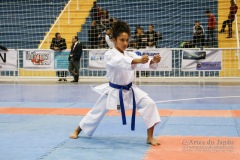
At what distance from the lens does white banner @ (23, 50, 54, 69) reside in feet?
55.6

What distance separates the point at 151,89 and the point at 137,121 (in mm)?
6071

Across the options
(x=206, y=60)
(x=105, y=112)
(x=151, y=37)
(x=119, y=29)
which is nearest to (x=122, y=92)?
(x=105, y=112)

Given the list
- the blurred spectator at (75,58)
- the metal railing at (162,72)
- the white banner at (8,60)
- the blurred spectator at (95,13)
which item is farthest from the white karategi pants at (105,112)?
the blurred spectator at (95,13)

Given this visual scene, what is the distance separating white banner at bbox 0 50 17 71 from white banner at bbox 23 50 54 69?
43 cm

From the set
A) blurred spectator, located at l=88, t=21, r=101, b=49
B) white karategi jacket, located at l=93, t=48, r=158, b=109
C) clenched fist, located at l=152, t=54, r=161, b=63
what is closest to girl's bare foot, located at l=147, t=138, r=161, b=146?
white karategi jacket, located at l=93, t=48, r=158, b=109

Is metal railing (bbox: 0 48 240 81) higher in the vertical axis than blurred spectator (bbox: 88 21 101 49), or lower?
lower

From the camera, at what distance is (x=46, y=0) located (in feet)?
73.0

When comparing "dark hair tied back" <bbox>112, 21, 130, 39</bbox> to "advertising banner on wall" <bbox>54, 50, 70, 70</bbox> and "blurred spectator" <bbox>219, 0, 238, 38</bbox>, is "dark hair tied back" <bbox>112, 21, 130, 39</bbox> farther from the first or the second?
"blurred spectator" <bbox>219, 0, 238, 38</bbox>

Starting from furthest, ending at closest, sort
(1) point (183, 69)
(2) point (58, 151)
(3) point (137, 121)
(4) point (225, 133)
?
(1) point (183, 69) → (3) point (137, 121) → (4) point (225, 133) → (2) point (58, 151)

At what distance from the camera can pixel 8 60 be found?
17141mm

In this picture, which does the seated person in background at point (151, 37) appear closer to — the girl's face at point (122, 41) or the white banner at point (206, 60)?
the white banner at point (206, 60)

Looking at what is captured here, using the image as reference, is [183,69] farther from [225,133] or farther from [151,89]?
[225,133]

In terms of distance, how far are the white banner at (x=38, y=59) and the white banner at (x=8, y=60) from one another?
0.43 metres

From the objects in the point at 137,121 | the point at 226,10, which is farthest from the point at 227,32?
the point at 137,121
